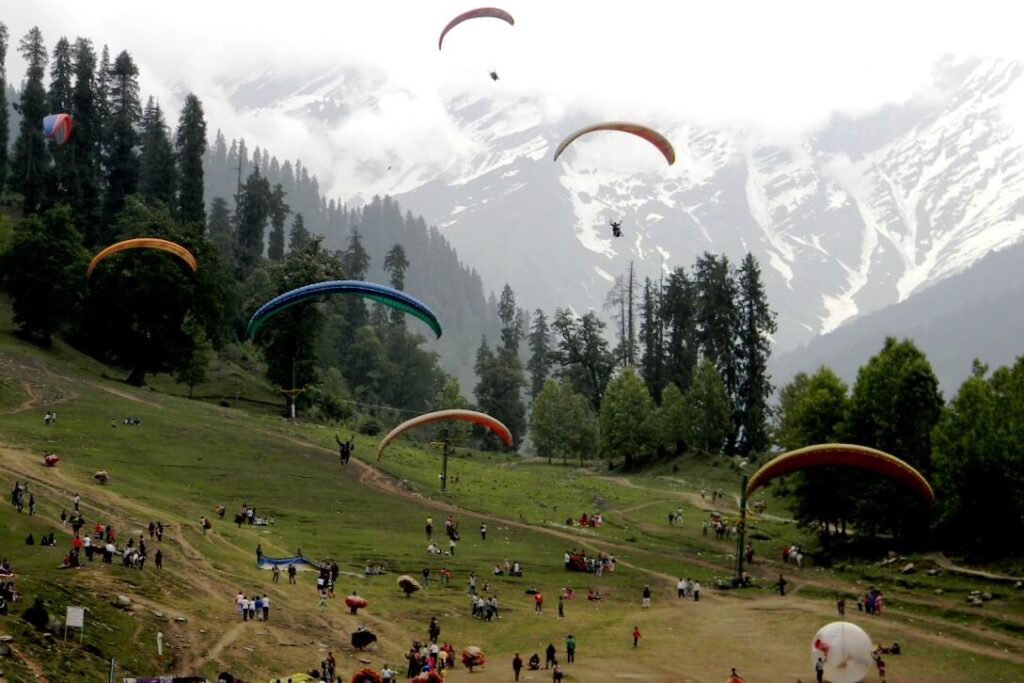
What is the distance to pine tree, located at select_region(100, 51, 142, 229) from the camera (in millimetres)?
113562

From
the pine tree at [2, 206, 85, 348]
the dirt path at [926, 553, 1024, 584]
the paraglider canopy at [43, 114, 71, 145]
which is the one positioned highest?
the paraglider canopy at [43, 114, 71, 145]

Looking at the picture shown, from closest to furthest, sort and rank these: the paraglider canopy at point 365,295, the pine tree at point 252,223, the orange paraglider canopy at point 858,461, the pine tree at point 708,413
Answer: the orange paraglider canopy at point 858,461 → the paraglider canopy at point 365,295 → the pine tree at point 708,413 → the pine tree at point 252,223

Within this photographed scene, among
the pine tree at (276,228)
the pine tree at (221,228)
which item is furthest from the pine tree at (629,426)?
the pine tree at (276,228)

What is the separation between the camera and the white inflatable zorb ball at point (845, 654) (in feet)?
108

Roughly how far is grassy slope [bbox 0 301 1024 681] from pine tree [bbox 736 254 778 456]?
31.3 metres

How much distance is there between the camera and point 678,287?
117375 mm

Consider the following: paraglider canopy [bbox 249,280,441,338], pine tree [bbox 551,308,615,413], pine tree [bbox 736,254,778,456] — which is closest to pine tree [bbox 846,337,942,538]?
paraglider canopy [bbox 249,280,441,338]

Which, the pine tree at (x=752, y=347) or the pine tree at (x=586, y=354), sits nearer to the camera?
the pine tree at (x=752, y=347)

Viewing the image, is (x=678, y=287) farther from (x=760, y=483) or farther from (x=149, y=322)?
(x=760, y=483)

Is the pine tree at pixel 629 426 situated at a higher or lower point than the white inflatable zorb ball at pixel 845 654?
higher

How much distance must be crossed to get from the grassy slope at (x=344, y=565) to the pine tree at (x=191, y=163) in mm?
43721

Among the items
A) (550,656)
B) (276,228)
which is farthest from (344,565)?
(276,228)

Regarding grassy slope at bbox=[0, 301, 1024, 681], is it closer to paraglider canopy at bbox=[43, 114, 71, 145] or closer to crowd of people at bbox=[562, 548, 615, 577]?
crowd of people at bbox=[562, 548, 615, 577]

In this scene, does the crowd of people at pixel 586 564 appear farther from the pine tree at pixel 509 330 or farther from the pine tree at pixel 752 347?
the pine tree at pixel 509 330
